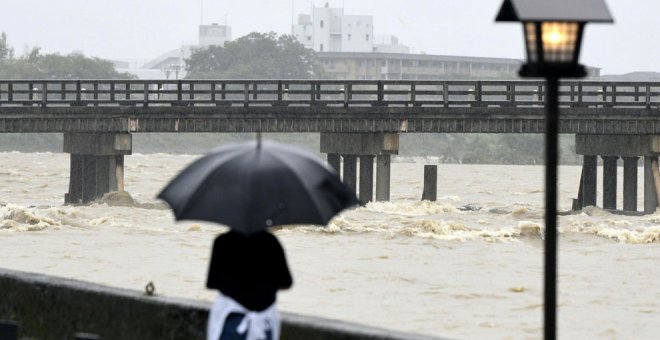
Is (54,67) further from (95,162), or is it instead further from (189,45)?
(95,162)

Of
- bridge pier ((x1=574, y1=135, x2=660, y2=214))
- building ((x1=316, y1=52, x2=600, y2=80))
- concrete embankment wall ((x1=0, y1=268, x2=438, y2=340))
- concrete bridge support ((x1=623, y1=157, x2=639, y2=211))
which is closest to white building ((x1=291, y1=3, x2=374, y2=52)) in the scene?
building ((x1=316, y1=52, x2=600, y2=80))

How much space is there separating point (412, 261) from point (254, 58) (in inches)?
3481

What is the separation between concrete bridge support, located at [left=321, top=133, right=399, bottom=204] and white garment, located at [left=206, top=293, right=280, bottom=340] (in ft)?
103

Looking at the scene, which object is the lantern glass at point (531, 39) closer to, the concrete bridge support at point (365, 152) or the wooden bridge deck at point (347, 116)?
the wooden bridge deck at point (347, 116)

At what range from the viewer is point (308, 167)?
6465 millimetres

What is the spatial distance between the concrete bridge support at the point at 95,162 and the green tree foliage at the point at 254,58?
73396mm

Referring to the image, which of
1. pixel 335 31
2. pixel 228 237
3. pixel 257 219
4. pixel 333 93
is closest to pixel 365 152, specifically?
pixel 333 93

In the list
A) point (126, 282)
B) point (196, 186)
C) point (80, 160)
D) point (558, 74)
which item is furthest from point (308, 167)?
point (80, 160)

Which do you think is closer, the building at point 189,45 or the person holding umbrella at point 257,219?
the person holding umbrella at point 257,219

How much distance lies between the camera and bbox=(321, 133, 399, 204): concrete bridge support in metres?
38.2

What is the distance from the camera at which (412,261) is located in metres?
28.5

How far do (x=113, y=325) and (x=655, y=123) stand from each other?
29.6 meters

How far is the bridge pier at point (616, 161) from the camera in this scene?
122ft

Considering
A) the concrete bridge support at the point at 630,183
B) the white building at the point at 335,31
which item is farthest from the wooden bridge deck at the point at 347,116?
the white building at the point at 335,31
